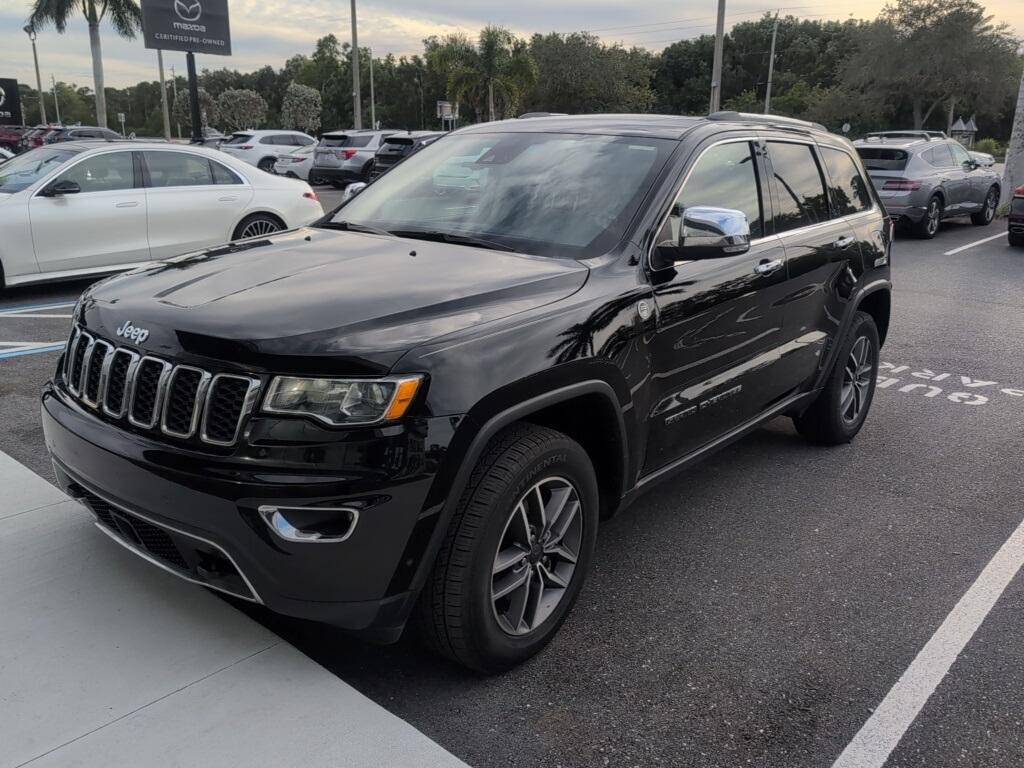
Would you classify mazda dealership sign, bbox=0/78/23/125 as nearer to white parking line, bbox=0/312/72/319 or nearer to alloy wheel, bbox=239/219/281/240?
alloy wheel, bbox=239/219/281/240

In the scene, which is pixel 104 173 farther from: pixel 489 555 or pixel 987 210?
pixel 987 210

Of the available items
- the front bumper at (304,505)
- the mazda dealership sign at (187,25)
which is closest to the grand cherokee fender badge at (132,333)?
the front bumper at (304,505)

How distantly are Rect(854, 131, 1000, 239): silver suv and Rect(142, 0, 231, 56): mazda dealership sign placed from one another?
15.7 metres

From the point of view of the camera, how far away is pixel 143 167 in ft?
A: 29.3

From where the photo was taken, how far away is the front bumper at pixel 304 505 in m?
2.39

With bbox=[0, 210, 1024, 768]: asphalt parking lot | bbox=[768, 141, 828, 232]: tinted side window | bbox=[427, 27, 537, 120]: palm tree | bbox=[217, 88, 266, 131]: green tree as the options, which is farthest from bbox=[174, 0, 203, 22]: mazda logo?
bbox=[217, 88, 266, 131]: green tree

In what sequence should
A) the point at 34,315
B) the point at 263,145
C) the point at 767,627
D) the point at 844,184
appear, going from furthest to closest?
1. the point at 263,145
2. the point at 34,315
3. the point at 844,184
4. the point at 767,627

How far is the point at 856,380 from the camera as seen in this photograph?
17.0 feet

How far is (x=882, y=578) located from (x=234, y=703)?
259 centimetres

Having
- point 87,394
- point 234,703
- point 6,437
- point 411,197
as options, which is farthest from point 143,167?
point 234,703

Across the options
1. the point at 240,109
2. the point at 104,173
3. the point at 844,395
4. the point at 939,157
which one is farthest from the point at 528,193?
the point at 240,109

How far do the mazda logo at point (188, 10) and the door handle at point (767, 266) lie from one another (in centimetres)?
2164

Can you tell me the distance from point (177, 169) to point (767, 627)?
8.01 meters

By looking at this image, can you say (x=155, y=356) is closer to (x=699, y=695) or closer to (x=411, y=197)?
(x=411, y=197)
